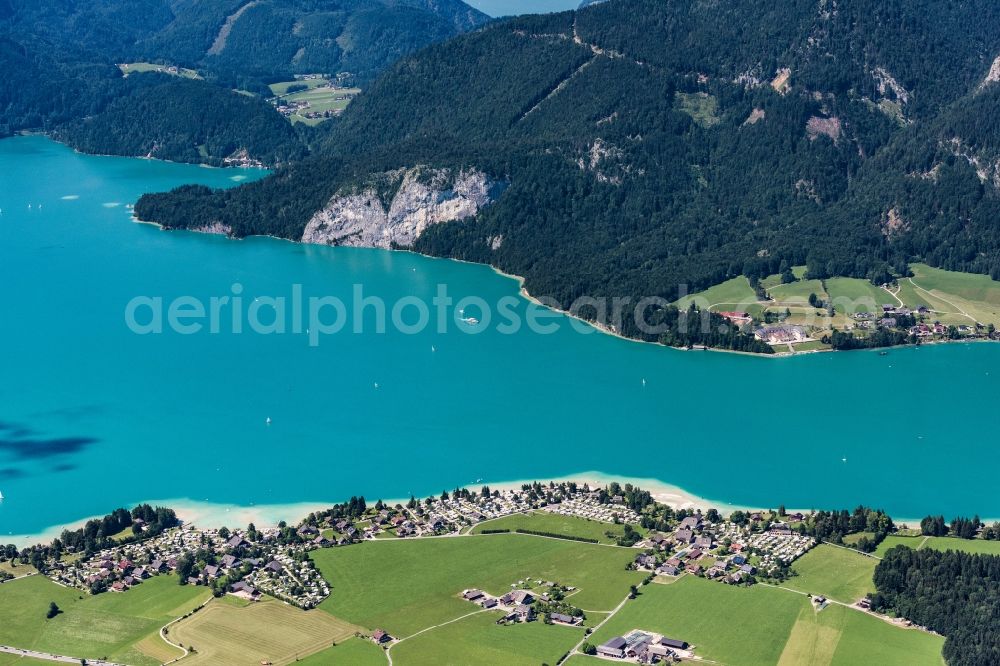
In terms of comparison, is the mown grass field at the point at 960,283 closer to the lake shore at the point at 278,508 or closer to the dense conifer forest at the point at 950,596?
the lake shore at the point at 278,508

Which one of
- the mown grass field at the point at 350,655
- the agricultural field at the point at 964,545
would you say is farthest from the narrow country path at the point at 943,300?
the mown grass field at the point at 350,655

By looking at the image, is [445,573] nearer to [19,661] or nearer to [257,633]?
[257,633]

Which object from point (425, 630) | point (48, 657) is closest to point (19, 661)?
point (48, 657)

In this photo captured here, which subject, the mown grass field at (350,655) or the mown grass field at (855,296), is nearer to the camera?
the mown grass field at (350,655)

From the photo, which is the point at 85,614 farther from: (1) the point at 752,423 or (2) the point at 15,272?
(2) the point at 15,272

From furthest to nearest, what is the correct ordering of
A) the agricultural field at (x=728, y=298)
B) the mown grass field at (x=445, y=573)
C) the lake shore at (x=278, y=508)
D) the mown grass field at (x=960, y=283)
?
1. the mown grass field at (x=960, y=283)
2. the agricultural field at (x=728, y=298)
3. the lake shore at (x=278, y=508)
4. the mown grass field at (x=445, y=573)

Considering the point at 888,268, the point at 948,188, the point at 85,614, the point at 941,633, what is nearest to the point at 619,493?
the point at 941,633
